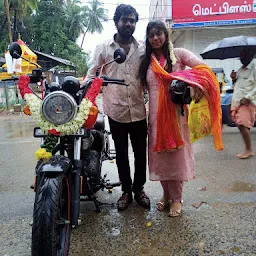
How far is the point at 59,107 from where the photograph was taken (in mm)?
2047

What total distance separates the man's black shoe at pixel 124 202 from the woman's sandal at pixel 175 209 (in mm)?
429

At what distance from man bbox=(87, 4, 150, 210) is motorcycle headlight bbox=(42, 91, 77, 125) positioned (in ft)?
2.70

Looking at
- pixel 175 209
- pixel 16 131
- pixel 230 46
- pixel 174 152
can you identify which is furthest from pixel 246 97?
pixel 16 131

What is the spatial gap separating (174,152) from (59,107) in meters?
1.14

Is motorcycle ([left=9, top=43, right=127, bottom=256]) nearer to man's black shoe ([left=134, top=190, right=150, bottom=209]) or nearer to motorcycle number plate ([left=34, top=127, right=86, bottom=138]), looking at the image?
motorcycle number plate ([left=34, top=127, right=86, bottom=138])

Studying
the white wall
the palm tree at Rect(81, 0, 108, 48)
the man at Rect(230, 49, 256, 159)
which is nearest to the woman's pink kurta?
the man at Rect(230, 49, 256, 159)

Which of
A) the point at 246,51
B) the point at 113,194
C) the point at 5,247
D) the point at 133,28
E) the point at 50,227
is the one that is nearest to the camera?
the point at 50,227

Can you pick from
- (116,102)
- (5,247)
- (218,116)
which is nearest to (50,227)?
(5,247)

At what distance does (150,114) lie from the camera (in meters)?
2.81

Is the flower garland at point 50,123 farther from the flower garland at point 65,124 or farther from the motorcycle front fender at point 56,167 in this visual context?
the motorcycle front fender at point 56,167

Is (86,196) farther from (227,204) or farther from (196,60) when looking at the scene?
(196,60)

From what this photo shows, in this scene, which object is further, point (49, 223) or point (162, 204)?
point (162, 204)

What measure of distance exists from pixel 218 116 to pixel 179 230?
3.16ft

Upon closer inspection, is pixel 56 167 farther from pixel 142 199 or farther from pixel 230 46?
pixel 230 46
